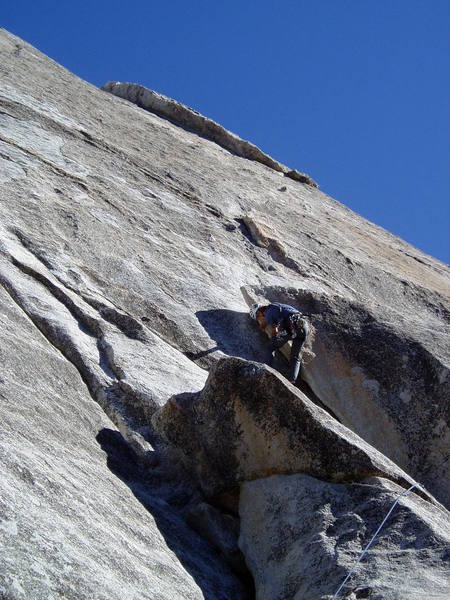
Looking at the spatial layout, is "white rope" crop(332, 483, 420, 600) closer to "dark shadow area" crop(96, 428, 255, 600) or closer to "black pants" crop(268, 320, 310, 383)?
"dark shadow area" crop(96, 428, 255, 600)

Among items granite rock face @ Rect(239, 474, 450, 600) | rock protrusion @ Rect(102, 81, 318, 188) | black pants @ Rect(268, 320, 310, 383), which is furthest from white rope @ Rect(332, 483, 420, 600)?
rock protrusion @ Rect(102, 81, 318, 188)

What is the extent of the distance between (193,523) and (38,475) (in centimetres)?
191

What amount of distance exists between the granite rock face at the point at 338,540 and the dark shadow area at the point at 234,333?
3.44 meters

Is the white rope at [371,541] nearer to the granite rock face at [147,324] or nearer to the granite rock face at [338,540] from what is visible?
the granite rock face at [338,540]

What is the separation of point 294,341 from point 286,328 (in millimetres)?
237

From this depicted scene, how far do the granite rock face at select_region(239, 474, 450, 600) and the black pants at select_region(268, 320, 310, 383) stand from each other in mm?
3623

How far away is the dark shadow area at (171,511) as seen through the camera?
6.52 meters

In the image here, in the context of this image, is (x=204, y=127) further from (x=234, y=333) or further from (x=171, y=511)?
(x=171, y=511)

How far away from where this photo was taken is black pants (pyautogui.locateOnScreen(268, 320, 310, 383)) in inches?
430

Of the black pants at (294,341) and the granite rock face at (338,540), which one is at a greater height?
the black pants at (294,341)

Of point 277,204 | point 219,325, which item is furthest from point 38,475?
point 277,204

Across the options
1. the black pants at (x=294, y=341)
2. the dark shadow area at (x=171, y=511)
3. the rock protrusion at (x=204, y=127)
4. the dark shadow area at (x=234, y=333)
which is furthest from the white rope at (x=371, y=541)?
the rock protrusion at (x=204, y=127)

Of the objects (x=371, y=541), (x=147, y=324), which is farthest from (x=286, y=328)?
(x=371, y=541)

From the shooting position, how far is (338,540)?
21.1 feet
